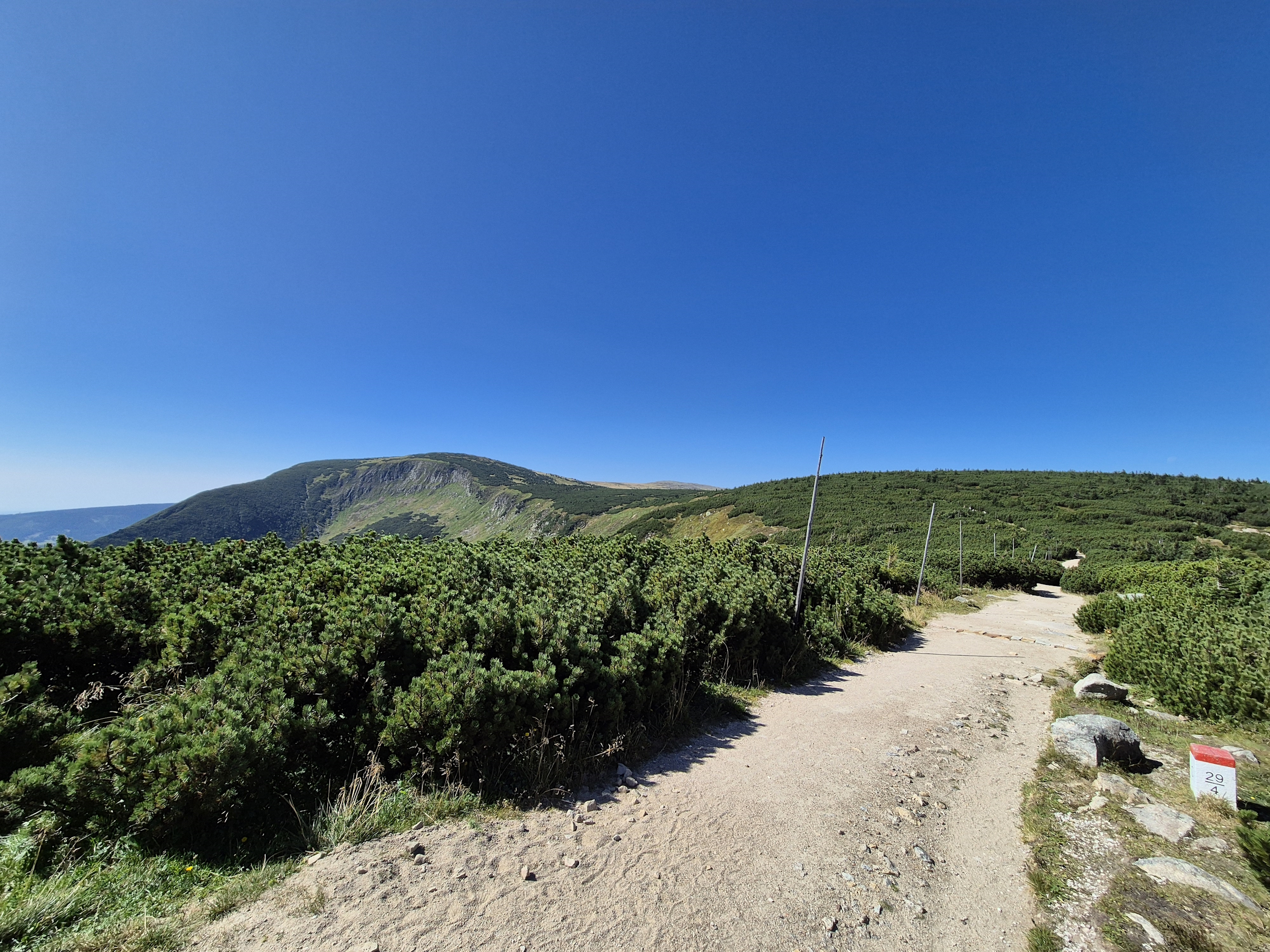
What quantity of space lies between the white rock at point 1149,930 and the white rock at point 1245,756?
405cm

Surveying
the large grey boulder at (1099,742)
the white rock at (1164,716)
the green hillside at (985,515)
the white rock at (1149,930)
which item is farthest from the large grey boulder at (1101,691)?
the green hillside at (985,515)

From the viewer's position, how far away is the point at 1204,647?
7.61 metres

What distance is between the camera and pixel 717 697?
7.72 m

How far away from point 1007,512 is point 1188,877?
72134mm

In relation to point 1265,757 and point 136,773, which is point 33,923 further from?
point 1265,757

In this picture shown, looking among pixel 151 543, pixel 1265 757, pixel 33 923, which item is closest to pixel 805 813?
pixel 33 923

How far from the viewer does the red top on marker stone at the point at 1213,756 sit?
181 inches

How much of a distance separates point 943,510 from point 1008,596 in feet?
126

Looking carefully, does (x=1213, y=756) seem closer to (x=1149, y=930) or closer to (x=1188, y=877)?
(x=1188, y=877)

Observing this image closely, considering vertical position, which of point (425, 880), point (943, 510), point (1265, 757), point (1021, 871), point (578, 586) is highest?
point (943, 510)

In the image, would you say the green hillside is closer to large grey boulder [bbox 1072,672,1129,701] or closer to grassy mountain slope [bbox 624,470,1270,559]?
grassy mountain slope [bbox 624,470,1270,559]

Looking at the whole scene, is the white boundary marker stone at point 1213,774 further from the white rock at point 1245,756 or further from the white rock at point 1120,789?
the white rock at point 1245,756

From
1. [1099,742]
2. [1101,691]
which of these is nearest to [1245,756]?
[1099,742]

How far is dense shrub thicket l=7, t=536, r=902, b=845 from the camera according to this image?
3357 millimetres
